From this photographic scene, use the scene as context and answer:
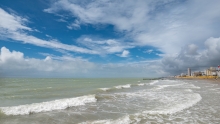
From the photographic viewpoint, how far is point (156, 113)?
11.2 metres

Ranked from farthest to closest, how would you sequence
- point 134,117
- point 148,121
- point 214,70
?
1. point 214,70
2. point 134,117
3. point 148,121

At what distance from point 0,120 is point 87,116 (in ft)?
17.6

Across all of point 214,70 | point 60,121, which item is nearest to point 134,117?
point 60,121

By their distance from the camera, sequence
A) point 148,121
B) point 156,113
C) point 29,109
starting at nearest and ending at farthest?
point 148,121
point 156,113
point 29,109

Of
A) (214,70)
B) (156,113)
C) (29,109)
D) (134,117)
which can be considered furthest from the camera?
(214,70)

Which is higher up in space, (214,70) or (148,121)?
A: (214,70)

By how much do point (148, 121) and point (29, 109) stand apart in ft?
29.5

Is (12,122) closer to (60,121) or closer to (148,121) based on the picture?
(60,121)

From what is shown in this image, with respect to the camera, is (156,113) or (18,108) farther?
(18,108)

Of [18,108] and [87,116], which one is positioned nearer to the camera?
[87,116]

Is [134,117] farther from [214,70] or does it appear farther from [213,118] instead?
[214,70]

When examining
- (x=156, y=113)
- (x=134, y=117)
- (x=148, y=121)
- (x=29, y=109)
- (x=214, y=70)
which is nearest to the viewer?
(x=148, y=121)

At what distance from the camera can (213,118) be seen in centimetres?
984

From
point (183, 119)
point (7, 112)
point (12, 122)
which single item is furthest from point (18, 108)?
point (183, 119)
